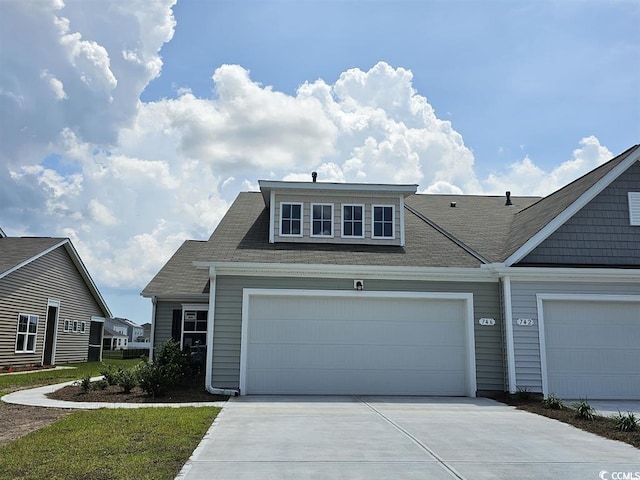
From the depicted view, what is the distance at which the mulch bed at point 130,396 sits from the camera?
11250mm

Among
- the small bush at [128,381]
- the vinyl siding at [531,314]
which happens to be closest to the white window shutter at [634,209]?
the vinyl siding at [531,314]

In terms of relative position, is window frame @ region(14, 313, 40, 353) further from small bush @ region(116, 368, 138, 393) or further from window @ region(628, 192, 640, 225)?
window @ region(628, 192, 640, 225)

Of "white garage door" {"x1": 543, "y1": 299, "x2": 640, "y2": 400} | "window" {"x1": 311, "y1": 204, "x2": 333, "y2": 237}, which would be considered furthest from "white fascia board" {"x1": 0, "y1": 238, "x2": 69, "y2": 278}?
"white garage door" {"x1": 543, "y1": 299, "x2": 640, "y2": 400}

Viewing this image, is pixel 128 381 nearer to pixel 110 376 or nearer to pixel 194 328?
pixel 110 376

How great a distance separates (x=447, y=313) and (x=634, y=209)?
17.4 ft

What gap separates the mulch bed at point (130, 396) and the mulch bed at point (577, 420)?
20.4ft

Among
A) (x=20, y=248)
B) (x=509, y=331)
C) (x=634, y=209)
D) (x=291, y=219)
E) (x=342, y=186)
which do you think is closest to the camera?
(x=509, y=331)

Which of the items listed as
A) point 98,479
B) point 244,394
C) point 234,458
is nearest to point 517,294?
point 244,394

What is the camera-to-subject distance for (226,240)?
14328 mm

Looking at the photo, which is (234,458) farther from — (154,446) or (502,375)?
(502,375)

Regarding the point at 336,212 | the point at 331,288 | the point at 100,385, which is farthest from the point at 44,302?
the point at 331,288

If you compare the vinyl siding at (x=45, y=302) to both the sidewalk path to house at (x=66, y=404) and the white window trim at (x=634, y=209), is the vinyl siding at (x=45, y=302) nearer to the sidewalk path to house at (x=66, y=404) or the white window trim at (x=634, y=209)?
the sidewalk path to house at (x=66, y=404)

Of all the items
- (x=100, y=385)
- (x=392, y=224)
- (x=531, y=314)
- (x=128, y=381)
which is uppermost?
(x=392, y=224)

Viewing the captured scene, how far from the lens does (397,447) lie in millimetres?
7125
